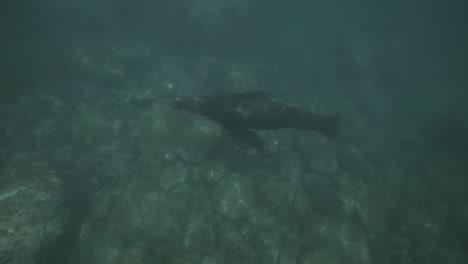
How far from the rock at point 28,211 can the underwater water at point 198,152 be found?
3 cm

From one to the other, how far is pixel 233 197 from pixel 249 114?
3353mm

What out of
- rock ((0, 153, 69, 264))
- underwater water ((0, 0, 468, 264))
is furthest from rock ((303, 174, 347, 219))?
rock ((0, 153, 69, 264))

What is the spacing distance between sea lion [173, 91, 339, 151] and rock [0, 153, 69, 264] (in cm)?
425

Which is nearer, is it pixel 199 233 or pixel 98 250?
pixel 98 250

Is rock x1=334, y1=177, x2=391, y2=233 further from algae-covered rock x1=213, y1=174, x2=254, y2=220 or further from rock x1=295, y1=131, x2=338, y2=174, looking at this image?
algae-covered rock x1=213, y1=174, x2=254, y2=220

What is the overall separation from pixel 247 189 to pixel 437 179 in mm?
9195

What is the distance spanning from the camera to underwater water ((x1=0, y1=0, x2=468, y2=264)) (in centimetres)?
823

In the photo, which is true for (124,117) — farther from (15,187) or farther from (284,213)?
(284,213)

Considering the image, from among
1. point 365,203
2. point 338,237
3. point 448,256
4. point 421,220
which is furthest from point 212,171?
point 448,256

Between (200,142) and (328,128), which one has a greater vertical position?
(328,128)

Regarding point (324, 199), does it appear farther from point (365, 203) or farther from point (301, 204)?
point (365, 203)

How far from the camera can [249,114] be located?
8.09 meters

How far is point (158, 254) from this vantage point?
25.5 feet

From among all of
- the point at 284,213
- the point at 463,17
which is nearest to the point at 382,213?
the point at 284,213
